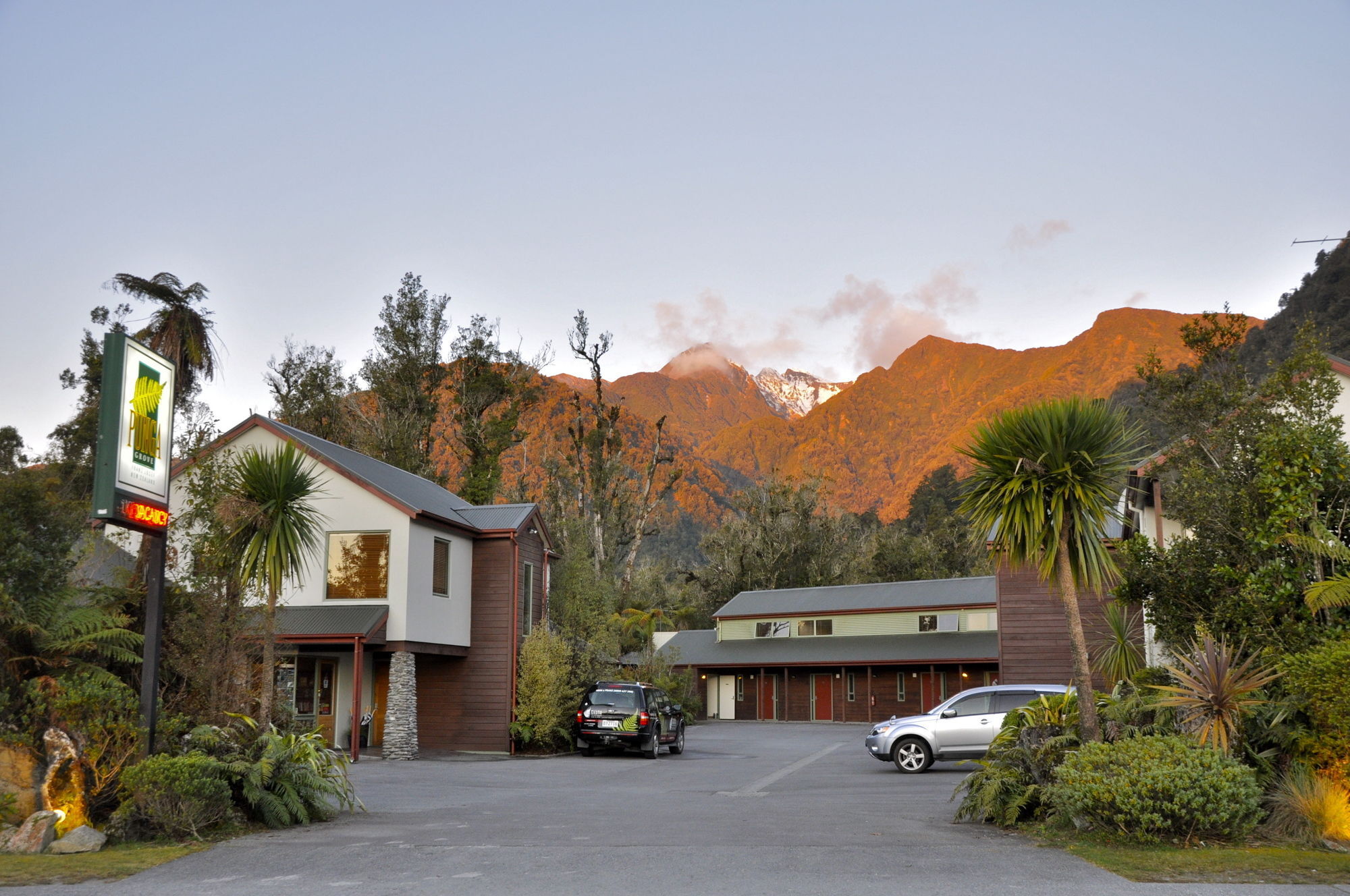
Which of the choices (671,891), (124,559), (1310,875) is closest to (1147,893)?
(1310,875)

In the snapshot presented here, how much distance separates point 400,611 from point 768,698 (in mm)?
27812

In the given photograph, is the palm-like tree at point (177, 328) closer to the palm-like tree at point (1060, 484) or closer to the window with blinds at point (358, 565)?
the window with blinds at point (358, 565)

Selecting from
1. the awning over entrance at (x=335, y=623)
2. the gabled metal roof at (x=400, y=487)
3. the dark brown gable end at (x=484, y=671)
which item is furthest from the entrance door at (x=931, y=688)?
the awning over entrance at (x=335, y=623)

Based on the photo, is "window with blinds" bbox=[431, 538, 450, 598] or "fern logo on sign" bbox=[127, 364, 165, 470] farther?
"window with blinds" bbox=[431, 538, 450, 598]

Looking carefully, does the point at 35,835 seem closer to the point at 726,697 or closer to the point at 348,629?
the point at 348,629

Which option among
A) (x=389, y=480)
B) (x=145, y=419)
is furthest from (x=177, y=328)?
(x=145, y=419)

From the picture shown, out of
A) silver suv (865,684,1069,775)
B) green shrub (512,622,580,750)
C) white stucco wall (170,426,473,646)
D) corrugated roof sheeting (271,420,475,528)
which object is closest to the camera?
silver suv (865,684,1069,775)

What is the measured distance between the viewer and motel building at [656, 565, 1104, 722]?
44.7 m

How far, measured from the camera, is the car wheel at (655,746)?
2583 cm

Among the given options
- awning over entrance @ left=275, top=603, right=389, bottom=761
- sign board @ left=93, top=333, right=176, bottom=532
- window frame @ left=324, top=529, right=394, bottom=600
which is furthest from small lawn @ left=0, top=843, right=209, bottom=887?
window frame @ left=324, top=529, right=394, bottom=600

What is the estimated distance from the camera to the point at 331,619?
2489cm

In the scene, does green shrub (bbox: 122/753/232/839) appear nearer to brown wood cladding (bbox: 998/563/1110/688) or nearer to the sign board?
the sign board

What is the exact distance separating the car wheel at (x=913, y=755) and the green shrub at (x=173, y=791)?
13.8m

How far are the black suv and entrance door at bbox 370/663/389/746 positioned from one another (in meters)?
5.10
